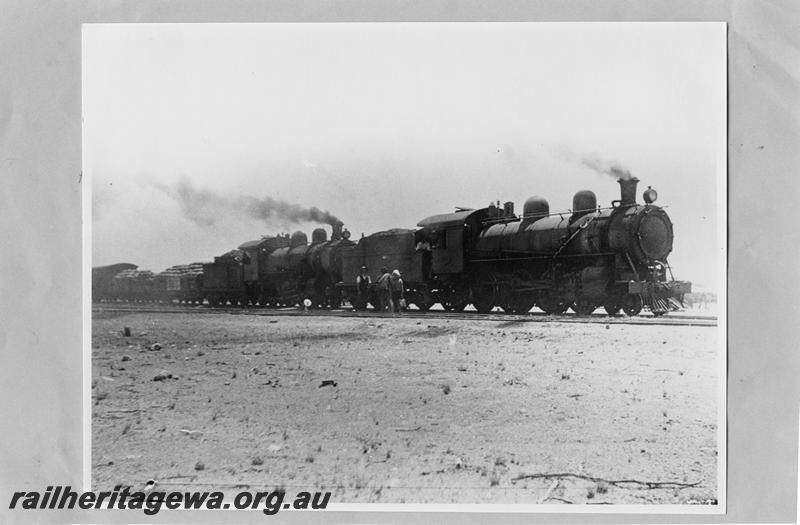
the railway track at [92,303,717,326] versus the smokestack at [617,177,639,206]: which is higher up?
the smokestack at [617,177,639,206]

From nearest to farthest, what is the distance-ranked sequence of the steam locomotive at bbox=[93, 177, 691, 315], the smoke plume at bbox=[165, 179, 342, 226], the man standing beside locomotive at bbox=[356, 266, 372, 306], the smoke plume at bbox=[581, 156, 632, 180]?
the smoke plume at bbox=[581, 156, 632, 180] → the smoke plume at bbox=[165, 179, 342, 226] → the steam locomotive at bbox=[93, 177, 691, 315] → the man standing beside locomotive at bbox=[356, 266, 372, 306]

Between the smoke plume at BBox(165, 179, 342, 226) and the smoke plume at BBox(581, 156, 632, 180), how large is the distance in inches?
88.8

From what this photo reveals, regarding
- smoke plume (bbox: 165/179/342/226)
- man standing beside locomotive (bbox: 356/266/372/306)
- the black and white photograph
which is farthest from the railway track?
smoke plume (bbox: 165/179/342/226)

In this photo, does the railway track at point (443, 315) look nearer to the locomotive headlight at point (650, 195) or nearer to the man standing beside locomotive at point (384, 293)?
the man standing beside locomotive at point (384, 293)

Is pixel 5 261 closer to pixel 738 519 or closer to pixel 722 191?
pixel 722 191

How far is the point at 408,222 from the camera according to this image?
5250 millimetres

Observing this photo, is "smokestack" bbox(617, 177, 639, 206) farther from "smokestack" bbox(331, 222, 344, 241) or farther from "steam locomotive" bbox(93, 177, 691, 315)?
"smokestack" bbox(331, 222, 344, 241)

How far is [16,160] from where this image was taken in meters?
4.89

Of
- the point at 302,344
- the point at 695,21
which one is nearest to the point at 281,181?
the point at 302,344

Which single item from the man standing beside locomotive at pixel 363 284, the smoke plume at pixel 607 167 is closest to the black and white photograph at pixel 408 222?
the smoke plume at pixel 607 167

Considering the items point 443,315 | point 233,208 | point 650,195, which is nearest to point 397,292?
point 443,315

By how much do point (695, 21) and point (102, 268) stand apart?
547 cm

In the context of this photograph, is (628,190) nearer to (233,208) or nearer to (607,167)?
(607,167)

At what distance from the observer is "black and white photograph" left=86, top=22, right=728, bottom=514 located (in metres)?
4.75
